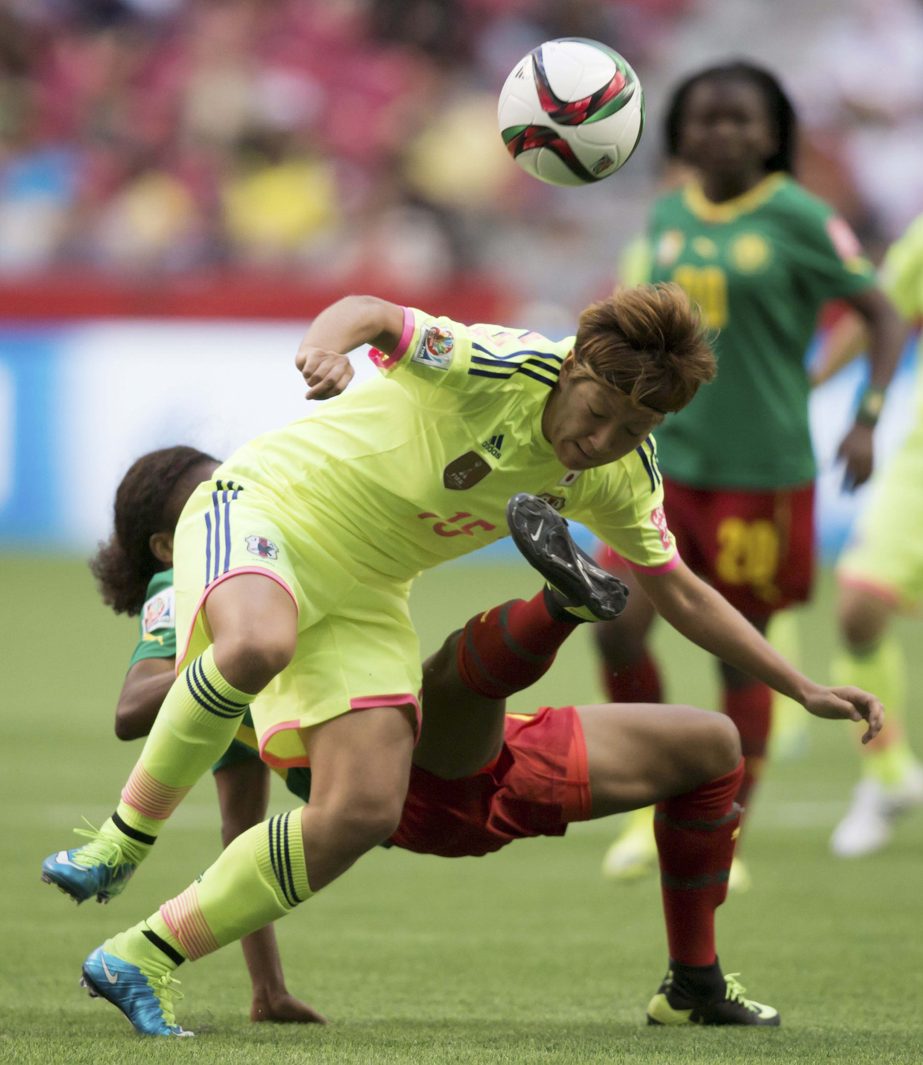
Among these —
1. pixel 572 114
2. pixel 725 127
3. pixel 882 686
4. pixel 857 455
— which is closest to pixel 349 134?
pixel 882 686

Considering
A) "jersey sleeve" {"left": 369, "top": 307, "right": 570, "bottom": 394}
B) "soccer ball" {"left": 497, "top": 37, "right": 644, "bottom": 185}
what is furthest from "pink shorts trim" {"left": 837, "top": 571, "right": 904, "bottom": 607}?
"jersey sleeve" {"left": 369, "top": 307, "right": 570, "bottom": 394}

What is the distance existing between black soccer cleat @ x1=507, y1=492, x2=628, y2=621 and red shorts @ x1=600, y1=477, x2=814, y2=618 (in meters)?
2.38

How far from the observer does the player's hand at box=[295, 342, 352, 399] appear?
325 cm

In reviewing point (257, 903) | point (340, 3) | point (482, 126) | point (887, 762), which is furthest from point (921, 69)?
point (257, 903)

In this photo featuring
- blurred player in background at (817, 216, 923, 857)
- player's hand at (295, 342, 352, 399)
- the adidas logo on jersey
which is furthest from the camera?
blurred player in background at (817, 216, 923, 857)

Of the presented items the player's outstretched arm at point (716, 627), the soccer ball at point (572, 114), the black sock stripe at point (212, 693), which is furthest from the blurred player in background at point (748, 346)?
the black sock stripe at point (212, 693)

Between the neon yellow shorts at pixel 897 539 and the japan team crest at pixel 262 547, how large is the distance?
3705 millimetres

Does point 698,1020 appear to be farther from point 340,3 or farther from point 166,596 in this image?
point 340,3

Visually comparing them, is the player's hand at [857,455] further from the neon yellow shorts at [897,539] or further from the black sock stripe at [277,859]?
the black sock stripe at [277,859]

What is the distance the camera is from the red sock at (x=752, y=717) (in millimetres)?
5980

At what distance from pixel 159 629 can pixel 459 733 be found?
69 centimetres

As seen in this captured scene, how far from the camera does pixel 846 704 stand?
3.72 m

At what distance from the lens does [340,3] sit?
17750 mm

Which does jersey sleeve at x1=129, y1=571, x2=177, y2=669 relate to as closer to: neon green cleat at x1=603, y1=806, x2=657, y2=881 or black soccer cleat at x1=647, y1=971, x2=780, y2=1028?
black soccer cleat at x1=647, y1=971, x2=780, y2=1028
